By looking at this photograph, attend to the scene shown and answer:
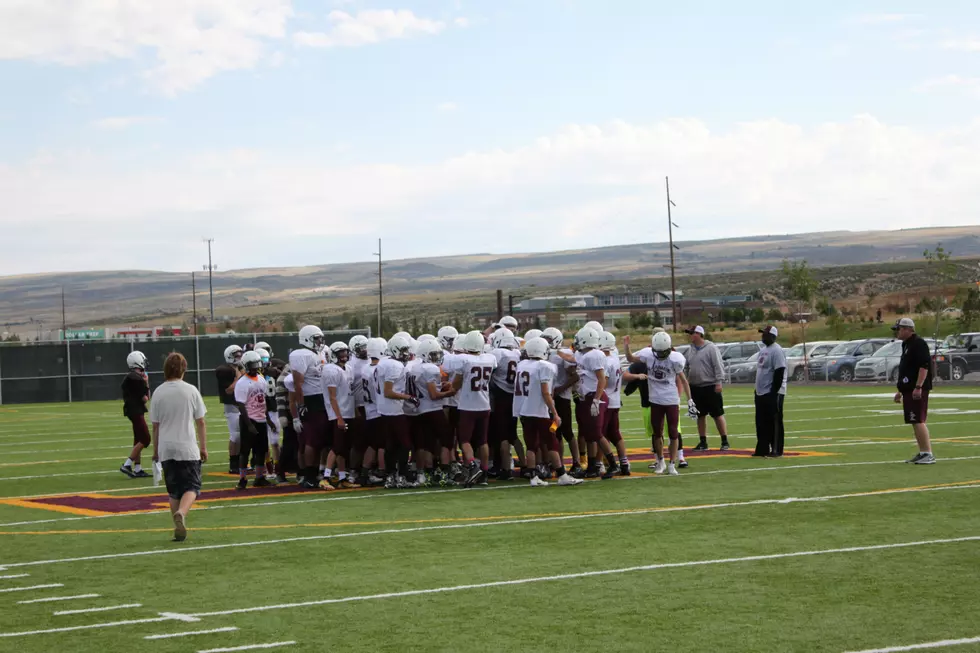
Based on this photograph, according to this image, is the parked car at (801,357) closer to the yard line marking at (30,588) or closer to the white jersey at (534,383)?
the white jersey at (534,383)

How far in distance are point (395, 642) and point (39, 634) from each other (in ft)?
7.55

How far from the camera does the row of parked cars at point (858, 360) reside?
1531 inches

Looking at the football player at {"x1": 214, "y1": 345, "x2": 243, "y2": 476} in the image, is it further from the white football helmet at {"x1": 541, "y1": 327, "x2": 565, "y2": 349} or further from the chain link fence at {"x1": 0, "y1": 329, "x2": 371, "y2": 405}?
the chain link fence at {"x1": 0, "y1": 329, "x2": 371, "y2": 405}

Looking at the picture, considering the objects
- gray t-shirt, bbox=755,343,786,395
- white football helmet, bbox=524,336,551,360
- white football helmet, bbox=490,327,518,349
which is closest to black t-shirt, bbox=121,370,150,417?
white football helmet, bbox=490,327,518,349

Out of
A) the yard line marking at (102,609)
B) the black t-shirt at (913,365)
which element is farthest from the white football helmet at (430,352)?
the yard line marking at (102,609)

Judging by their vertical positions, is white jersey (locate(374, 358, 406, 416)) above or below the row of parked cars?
above

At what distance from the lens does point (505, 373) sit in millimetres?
15719

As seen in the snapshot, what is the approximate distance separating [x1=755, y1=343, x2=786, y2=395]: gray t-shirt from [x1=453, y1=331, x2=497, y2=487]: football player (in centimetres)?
460

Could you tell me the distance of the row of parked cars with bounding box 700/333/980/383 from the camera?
128 ft

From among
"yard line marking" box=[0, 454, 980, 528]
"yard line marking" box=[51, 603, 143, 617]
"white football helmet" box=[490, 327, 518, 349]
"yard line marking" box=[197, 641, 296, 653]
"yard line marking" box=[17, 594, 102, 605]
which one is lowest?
"yard line marking" box=[0, 454, 980, 528]

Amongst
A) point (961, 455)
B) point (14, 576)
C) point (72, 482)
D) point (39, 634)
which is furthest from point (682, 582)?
point (72, 482)

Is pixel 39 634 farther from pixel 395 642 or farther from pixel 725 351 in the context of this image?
pixel 725 351

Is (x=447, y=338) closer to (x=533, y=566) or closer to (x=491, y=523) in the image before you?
(x=491, y=523)

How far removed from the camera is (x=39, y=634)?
7.86 metres
